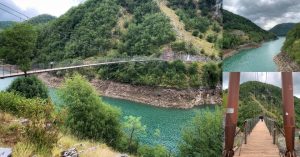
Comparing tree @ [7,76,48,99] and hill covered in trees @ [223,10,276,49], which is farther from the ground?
hill covered in trees @ [223,10,276,49]

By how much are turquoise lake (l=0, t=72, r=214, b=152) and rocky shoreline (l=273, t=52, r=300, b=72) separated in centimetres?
723

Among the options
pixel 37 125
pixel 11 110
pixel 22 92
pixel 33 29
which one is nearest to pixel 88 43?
pixel 33 29

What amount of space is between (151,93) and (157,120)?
888mm

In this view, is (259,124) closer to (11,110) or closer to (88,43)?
(11,110)

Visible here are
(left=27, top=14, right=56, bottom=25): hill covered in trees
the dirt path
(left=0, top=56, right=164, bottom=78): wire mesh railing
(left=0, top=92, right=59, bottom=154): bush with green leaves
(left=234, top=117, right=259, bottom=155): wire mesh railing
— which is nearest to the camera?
(left=234, top=117, right=259, bottom=155): wire mesh railing

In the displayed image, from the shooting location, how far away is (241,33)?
1.87m

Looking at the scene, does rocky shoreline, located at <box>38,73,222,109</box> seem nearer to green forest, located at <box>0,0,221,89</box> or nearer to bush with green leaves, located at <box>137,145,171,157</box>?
green forest, located at <box>0,0,221,89</box>

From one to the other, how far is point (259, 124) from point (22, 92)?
4.64 meters

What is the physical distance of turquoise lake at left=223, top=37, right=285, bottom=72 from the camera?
1753 millimetres

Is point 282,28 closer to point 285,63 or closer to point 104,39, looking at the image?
point 285,63

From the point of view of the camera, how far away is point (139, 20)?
11.7 metres

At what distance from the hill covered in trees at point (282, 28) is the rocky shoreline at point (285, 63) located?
0.31ft

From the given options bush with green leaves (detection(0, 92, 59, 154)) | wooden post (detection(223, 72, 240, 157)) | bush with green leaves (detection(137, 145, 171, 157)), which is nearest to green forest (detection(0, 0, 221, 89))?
bush with green leaves (detection(137, 145, 171, 157))

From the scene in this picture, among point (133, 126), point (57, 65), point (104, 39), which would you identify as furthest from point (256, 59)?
point (133, 126)
